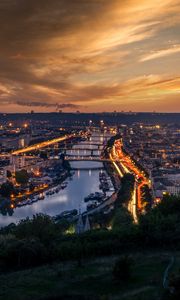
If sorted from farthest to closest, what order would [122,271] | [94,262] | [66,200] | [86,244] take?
1. [66,200]
2. [86,244]
3. [94,262]
4. [122,271]

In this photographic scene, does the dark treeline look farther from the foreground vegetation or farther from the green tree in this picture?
the green tree

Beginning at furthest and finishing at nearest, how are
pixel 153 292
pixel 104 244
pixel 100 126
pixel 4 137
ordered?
pixel 100 126 → pixel 4 137 → pixel 104 244 → pixel 153 292

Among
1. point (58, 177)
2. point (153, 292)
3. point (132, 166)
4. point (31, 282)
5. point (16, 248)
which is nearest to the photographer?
point (153, 292)

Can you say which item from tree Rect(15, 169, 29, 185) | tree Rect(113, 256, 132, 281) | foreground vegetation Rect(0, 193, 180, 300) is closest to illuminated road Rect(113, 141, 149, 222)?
tree Rect(15, 169, 29, 185)

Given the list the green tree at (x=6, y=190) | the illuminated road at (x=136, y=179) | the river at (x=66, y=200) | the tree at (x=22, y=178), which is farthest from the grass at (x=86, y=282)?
the tree at (x=22, y=178)

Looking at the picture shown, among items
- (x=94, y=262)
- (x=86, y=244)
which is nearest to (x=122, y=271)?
(x=94, y=262)

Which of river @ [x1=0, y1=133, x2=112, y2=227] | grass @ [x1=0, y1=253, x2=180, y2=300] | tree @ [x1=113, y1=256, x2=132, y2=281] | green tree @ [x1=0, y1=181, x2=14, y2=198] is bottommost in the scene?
river @ [x1=0, y1=133, x2=112, y2=227]

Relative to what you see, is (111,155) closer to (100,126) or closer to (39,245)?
(39,245)

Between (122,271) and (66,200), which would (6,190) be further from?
(122,271)

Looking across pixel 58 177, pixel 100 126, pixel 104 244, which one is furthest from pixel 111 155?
pixel 100 126
